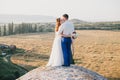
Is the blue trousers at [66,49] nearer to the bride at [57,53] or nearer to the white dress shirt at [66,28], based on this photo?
the bride at [57,53]

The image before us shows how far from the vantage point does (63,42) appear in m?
13.3

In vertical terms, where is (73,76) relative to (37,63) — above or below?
above

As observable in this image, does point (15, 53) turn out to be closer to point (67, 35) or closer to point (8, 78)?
point (8, 78)

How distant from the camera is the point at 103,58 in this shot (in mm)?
40594

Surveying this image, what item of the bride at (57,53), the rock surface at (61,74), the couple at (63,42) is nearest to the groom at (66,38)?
the couple at (63,42)

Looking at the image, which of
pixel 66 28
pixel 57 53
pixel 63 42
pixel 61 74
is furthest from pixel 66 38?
pixel 61 74

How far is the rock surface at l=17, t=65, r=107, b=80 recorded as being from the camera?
12883 mm

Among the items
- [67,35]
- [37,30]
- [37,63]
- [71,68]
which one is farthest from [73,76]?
[37,30]

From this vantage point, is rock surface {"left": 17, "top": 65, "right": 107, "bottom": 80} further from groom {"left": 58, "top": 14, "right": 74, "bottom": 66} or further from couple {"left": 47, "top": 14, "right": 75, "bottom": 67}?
groom {"left": 58, "top": 14, "right": 74, "bottom": 66}

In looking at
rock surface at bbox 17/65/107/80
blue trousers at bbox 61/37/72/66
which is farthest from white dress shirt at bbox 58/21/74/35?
rock surface at bbox 17/65/107/80

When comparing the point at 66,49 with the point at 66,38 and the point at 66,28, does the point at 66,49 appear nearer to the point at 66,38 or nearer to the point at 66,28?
the point at 66,38

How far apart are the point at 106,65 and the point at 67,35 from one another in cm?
2272

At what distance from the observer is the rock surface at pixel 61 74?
12883 mm

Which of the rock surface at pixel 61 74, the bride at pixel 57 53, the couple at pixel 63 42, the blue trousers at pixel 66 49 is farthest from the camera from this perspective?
the bride at pixel 57 53
